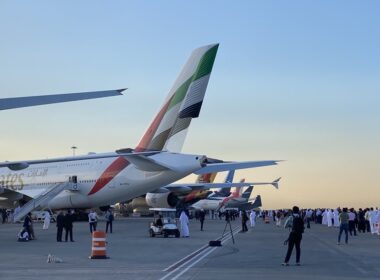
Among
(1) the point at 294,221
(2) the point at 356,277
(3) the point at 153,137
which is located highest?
(3) the point at 153,137

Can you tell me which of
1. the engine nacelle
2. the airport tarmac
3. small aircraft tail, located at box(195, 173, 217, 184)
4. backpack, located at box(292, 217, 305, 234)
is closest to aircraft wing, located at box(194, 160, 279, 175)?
the airport tarmac

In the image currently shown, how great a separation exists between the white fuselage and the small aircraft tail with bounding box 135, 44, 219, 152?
2.94 ft

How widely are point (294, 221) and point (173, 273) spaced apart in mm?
4239

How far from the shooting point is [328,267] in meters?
17.5

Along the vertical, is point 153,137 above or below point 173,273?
above

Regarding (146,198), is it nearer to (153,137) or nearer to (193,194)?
(193,194)

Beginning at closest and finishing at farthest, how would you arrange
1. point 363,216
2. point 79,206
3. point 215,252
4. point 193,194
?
point 215,252, point 363,216, point 79,206, point 193,194

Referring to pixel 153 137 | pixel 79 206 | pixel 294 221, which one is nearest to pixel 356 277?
pixel 294 221

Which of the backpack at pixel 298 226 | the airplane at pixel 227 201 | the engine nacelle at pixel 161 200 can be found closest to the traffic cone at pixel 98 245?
the backpack at pixel 298 226

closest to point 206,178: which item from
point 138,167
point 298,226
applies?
point 138,167

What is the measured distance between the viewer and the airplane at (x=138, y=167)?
34656 millimetres

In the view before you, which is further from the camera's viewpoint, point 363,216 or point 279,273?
point 363,216

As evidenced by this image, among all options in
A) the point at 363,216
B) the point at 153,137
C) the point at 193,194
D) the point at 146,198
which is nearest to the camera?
the point at 153,137

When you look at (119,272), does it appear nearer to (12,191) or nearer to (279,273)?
(279,273)
